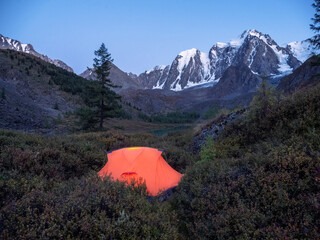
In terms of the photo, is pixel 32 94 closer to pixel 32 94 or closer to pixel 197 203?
pixel 32 94

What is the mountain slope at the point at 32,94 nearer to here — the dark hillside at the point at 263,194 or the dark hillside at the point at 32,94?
the dark hillside at the point at 32,94

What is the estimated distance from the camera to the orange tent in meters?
6.72

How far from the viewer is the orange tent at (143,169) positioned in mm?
6723

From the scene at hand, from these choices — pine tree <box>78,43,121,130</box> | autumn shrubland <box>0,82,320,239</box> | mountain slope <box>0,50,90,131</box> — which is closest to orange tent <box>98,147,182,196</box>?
autumn shrubland <box>0,82,320,239</box>

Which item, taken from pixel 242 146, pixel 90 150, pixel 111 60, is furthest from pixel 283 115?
pixel 111 60

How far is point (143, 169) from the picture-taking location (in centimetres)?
697

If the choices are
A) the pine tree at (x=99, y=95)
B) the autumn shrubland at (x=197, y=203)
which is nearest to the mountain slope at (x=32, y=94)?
the pine tree at (x=99, y=95)

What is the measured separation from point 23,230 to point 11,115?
926 inches

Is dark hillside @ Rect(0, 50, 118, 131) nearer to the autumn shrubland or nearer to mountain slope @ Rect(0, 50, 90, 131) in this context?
mountain slope @ Rect(0, 50, 90, 131)

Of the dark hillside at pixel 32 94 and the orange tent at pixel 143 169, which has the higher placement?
the dark hillside at pixel 32 94

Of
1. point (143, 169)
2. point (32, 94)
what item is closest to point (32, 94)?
point (32, 94)

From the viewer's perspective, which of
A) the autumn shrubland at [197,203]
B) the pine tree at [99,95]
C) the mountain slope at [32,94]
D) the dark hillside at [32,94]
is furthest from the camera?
the mountain slope at [32,94]

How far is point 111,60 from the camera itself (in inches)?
854

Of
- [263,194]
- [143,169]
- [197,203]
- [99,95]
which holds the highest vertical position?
[99,95]
